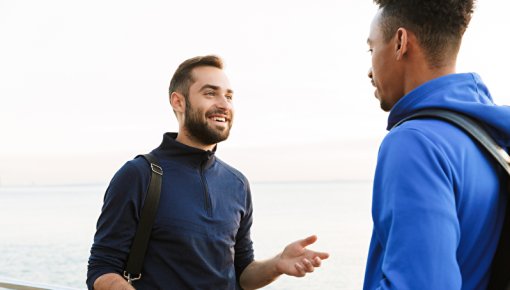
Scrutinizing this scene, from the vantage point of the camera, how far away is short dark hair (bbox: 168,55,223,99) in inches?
97.7

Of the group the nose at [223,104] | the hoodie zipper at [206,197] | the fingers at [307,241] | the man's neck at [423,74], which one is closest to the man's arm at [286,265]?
the fingers at [307,241]

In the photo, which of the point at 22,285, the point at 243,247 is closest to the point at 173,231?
the point at 243,247

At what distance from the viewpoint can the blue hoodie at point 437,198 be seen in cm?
92

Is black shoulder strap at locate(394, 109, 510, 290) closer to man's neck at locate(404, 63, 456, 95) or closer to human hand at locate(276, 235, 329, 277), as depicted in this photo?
man's neck at locate(404, 63, 456, 95)

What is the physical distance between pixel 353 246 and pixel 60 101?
36165 millimetres

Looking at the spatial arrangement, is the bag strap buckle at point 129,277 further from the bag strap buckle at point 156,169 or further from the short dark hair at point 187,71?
the short dark hair at point 187,71

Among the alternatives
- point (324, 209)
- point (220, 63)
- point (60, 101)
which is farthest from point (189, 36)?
point (220, 63)

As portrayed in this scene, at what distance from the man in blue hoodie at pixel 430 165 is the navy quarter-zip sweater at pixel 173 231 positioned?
1135 mm

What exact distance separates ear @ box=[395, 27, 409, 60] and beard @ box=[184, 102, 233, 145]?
4.40 feet

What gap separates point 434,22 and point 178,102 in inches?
60.3

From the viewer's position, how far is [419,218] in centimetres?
92

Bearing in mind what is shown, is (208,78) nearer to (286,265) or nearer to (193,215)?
(193,215)

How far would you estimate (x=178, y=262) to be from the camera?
84.0 inches

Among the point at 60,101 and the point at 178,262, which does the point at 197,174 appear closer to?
the point at 178,262
